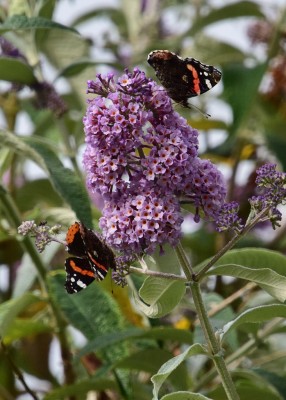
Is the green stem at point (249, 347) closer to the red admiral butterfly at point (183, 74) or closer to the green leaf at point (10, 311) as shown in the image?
the green leaf at point (10, 311)

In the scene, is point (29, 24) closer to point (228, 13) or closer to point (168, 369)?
point (168, 369)

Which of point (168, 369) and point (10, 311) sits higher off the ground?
point (10, 311)

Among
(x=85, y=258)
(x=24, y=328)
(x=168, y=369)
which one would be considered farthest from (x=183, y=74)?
(x=24, y=328)

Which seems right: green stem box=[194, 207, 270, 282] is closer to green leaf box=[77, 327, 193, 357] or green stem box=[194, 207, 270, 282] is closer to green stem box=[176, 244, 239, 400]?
green stem box=[176, 244, 239, 400]

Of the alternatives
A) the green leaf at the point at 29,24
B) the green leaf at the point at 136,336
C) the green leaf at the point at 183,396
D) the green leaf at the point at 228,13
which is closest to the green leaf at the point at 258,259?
the green leaf at the point at 136,336

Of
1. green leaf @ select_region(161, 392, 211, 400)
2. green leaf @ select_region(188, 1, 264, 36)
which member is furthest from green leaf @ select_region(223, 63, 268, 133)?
green leaf @ select_region(161, 392, 211, 400)
